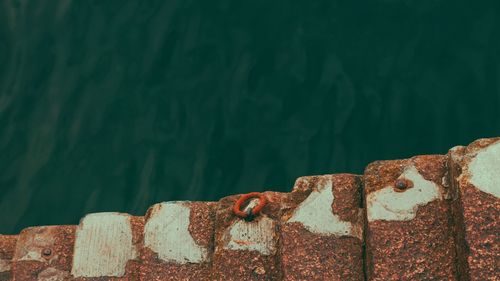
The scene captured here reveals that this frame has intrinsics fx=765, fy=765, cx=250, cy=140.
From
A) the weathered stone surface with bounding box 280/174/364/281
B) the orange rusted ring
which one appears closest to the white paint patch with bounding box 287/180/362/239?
the weathered stone surface with bounding box 280/174/364/281

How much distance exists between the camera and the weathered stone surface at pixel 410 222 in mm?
3805

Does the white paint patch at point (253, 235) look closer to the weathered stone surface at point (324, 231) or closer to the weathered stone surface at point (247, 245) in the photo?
the weathered stone surface at point (247, 245)

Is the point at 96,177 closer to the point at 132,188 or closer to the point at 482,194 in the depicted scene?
the point at 132,188

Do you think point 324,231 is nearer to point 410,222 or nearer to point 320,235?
point 320,235

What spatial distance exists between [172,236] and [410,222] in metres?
1.42

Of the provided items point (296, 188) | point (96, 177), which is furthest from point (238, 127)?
point (296, 188)

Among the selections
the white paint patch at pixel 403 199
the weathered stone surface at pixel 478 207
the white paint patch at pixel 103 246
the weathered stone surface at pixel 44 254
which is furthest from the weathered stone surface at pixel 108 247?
the weathered stone surface at pixel 478 207

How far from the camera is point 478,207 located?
3.71m

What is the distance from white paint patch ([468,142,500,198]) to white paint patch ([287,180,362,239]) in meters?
0.69

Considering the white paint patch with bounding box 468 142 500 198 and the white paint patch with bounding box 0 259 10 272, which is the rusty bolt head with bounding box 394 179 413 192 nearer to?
the white paint patch with bounding box 468 142 500 198

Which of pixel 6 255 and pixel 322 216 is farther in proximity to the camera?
pixel 6 255

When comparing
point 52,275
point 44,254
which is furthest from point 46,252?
point 52,275

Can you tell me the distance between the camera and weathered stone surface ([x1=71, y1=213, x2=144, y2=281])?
4.62 meters

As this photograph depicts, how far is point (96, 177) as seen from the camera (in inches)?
296
